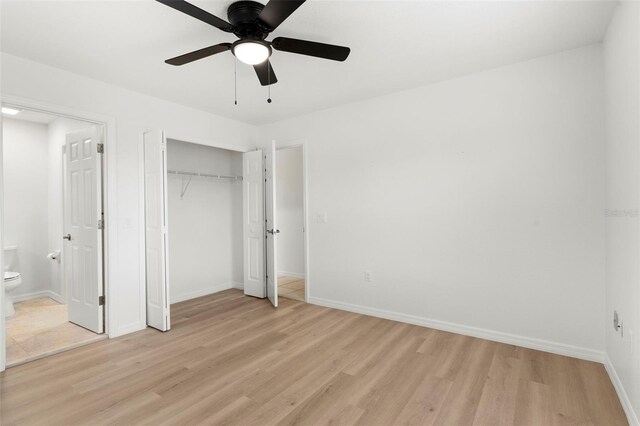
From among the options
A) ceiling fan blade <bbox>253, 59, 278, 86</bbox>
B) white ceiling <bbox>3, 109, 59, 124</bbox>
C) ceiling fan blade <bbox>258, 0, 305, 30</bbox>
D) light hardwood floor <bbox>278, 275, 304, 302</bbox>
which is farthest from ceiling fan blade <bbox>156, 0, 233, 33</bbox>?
Result: white ceiling <bbox>3, 109, 59, 124</bbox>

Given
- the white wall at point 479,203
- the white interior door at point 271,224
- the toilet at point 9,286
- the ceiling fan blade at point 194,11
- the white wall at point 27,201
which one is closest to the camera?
the ceiling fan blade at point 194,11

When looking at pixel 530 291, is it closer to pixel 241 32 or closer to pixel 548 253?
pixel 548 253

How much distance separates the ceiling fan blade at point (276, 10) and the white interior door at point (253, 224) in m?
2.77

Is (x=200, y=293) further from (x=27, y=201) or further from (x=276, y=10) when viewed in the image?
(x=276, y=10)

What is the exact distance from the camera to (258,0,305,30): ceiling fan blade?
1625 mm

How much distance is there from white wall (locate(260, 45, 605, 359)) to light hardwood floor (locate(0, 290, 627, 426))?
36cm

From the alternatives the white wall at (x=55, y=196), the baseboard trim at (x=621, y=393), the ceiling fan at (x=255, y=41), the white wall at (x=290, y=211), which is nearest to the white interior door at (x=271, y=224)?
the white wall at (x=290, y=211)

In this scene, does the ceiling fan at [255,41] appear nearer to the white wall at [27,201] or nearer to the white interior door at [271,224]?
the white interior door at [271,224]

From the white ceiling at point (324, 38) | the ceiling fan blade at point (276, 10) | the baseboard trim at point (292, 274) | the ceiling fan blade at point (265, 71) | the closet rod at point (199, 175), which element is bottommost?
the baseboard trim at point (292, 274)

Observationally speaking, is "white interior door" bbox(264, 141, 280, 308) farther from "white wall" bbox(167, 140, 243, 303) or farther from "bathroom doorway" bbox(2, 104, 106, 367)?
"bathroom doorway" bbox(2, 104, 106, 367)

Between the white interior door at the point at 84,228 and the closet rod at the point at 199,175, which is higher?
the closet rod at the point at 199,175

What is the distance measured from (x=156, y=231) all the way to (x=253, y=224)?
4.84ft

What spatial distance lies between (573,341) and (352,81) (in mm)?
3114

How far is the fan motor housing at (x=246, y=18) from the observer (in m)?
1.96
